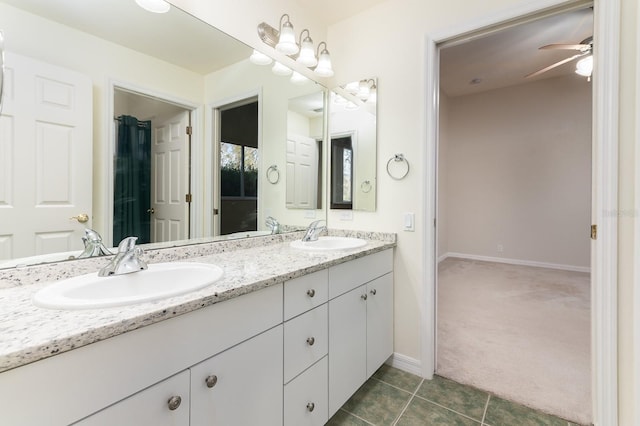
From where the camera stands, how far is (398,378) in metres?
1.84

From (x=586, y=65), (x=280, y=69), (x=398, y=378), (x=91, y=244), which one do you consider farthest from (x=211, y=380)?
(x=586, y=65)

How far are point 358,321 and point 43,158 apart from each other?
1500mm

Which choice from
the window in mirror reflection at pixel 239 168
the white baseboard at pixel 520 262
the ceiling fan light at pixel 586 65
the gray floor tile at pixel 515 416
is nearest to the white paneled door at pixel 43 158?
the window in mirror reflection at pixel 239 168

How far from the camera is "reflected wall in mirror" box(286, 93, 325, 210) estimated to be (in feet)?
6.95

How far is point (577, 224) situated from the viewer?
14.2 ft

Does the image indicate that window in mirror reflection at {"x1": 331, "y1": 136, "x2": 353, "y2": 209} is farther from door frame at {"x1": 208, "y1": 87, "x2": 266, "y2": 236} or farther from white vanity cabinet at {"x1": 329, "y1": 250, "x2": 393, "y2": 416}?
door frame at {"x1": 208, "y1": 87, "x2": 266, "y2": 236}

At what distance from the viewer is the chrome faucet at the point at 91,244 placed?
110cm

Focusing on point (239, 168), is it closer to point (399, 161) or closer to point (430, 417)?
point (399, 161)

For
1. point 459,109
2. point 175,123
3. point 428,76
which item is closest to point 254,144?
point 175,123

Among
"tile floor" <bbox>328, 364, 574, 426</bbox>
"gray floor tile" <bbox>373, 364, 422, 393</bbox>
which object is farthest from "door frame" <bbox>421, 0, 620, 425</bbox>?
"gray floor tile" <bbox>373, 364, 422, 393</bbox>

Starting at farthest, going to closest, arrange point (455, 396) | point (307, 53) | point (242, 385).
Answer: point (307, 53)
point (455, 396)
point (242, 385)

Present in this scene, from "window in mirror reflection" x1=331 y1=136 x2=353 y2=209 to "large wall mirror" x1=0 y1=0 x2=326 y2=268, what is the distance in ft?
2.09

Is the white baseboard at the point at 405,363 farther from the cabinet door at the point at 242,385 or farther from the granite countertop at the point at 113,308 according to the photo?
the cabinet door at the point at 242,385

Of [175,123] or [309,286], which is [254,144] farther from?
[309,286]
